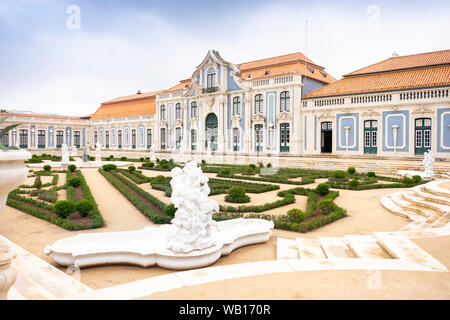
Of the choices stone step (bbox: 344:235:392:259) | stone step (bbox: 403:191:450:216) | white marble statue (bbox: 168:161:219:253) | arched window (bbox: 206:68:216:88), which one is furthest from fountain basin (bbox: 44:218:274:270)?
arched window (bbox: 206:68:216:88)

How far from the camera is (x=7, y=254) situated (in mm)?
2334

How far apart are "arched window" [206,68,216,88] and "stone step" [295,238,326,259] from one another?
31016 mm

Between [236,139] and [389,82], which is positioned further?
[236,139]

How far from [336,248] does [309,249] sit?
1.61 feet

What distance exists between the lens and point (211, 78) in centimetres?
3638

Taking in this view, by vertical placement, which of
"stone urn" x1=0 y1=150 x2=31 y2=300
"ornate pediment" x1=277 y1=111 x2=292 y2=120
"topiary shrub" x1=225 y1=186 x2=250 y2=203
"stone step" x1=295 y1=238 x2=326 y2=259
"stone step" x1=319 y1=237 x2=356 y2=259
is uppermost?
"ornate pediment" x1=277 y1=111 x2=292 y2=120

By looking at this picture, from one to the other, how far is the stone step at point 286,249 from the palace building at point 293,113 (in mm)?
21122

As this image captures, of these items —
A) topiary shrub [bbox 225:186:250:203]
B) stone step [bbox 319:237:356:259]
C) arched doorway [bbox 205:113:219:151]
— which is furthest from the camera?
arched doorway [bbox 205:113:219:151]

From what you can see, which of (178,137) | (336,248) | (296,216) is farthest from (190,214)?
(178,137)

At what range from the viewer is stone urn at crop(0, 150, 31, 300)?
2164 mm

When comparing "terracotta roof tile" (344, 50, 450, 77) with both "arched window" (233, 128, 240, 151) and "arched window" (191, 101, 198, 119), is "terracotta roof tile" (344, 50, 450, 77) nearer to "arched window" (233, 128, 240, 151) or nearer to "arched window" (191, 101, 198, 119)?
"arched window" (233, 128, 240, 151)

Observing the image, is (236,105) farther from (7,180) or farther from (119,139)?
(7,180)

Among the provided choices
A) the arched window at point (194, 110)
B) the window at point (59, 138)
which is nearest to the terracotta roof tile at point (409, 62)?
the arched window at point (194, 110)

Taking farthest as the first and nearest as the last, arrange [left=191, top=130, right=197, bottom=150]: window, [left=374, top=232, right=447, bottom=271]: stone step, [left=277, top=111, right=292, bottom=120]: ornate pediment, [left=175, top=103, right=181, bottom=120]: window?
[left=175, top=103, right=181, bottom=120]: window, [left=191, top=130, right=197, bottom=150]: window, [left=277, top=111, right=292, bottom=120]: ornate pediment, [left=374, top=232, right=447, bottom=271]: stone step
